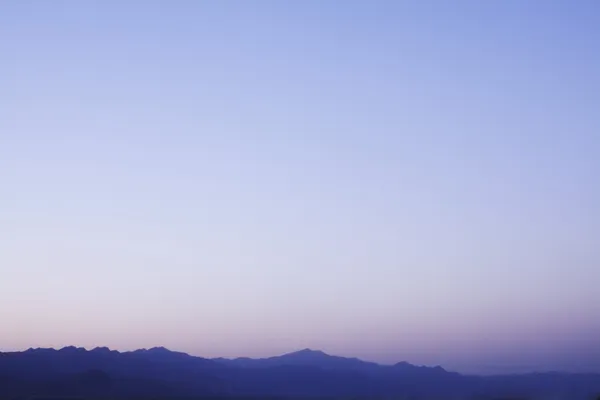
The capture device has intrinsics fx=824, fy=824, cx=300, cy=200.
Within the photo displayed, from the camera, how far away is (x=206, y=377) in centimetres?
16088

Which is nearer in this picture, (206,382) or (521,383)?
(521,383)

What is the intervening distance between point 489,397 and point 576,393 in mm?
10846

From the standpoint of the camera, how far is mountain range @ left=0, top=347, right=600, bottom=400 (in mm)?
123875

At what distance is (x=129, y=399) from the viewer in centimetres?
11606

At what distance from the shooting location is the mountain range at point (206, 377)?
124 meters

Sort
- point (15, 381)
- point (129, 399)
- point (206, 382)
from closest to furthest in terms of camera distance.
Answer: point (129, 399)
point (15, 381)
point (206, 382)

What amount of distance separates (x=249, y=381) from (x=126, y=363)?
23.9 metres

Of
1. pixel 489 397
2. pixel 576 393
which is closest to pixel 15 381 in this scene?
pixel 489 397

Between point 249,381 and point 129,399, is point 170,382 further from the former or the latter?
point 129,399

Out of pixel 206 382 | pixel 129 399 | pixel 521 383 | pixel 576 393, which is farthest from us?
pixel 206 382

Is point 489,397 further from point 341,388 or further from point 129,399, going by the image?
point 341,388

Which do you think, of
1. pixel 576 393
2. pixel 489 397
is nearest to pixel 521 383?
pixel 489 397

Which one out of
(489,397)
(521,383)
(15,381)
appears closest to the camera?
(489,397)

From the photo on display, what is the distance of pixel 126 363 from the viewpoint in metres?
158
